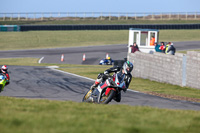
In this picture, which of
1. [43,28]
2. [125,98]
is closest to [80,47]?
[43,28]

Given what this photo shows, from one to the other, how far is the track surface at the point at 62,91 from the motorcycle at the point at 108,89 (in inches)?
87.8

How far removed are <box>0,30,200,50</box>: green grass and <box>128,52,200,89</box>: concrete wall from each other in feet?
103

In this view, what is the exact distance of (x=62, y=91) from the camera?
15859 millimetres

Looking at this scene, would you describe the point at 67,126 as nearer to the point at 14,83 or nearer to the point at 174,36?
the point at 14,83

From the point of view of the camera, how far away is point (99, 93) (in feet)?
34.3

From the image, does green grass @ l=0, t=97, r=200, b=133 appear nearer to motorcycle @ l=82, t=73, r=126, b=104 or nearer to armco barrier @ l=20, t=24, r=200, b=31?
motorcycle @ l=82, t=73, r=126, b=104

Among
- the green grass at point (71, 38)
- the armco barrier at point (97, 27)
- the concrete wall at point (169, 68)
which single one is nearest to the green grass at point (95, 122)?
the concrete wall at point (169, 68)

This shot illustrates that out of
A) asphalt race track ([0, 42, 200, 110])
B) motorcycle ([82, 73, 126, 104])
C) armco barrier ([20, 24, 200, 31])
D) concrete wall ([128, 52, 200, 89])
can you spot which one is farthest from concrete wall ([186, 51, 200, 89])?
armco barrier ([20, 24, 200, 31])

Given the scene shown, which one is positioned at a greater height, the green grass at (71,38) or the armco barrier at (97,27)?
the armco barrier at (97,27)

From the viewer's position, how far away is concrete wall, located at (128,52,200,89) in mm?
17844

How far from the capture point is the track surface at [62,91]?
42.5 ft

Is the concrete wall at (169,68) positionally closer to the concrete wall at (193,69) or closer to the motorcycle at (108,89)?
the concrete wall at (193,69)

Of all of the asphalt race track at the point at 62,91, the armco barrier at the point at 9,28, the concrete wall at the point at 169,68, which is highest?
the armco barrier at the point at 9,28

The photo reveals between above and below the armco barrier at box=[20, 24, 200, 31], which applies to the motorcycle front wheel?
below
